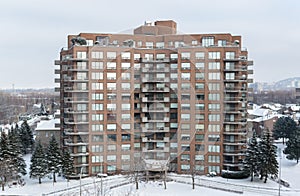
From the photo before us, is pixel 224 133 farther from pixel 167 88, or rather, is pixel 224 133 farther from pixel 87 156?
pixel 87 156

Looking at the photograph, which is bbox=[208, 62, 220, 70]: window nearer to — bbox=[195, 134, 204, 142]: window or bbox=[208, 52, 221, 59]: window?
bbox=[208, 52, 221, 59]: window

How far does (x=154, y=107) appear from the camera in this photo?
1256 inches

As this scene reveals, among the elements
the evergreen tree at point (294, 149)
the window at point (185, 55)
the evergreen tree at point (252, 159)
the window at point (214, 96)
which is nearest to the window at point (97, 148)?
the window at point (214, 96)

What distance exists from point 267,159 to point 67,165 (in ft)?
52.8

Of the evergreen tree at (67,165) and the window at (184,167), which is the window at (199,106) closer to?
the window at (184,167)

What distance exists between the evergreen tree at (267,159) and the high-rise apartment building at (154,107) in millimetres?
2813

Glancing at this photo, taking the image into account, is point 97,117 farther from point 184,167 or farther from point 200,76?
point 200,76

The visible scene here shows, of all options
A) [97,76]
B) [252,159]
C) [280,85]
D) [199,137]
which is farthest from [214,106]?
[280,85]

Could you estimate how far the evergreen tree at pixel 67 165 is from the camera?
2867 centimetres

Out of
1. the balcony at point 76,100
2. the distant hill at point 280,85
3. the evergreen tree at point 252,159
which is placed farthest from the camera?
the distant hill at point 280,85

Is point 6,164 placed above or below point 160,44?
below

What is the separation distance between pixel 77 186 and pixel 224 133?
13.3m

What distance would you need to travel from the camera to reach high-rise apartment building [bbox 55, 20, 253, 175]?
30.6 m

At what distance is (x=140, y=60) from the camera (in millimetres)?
31984
